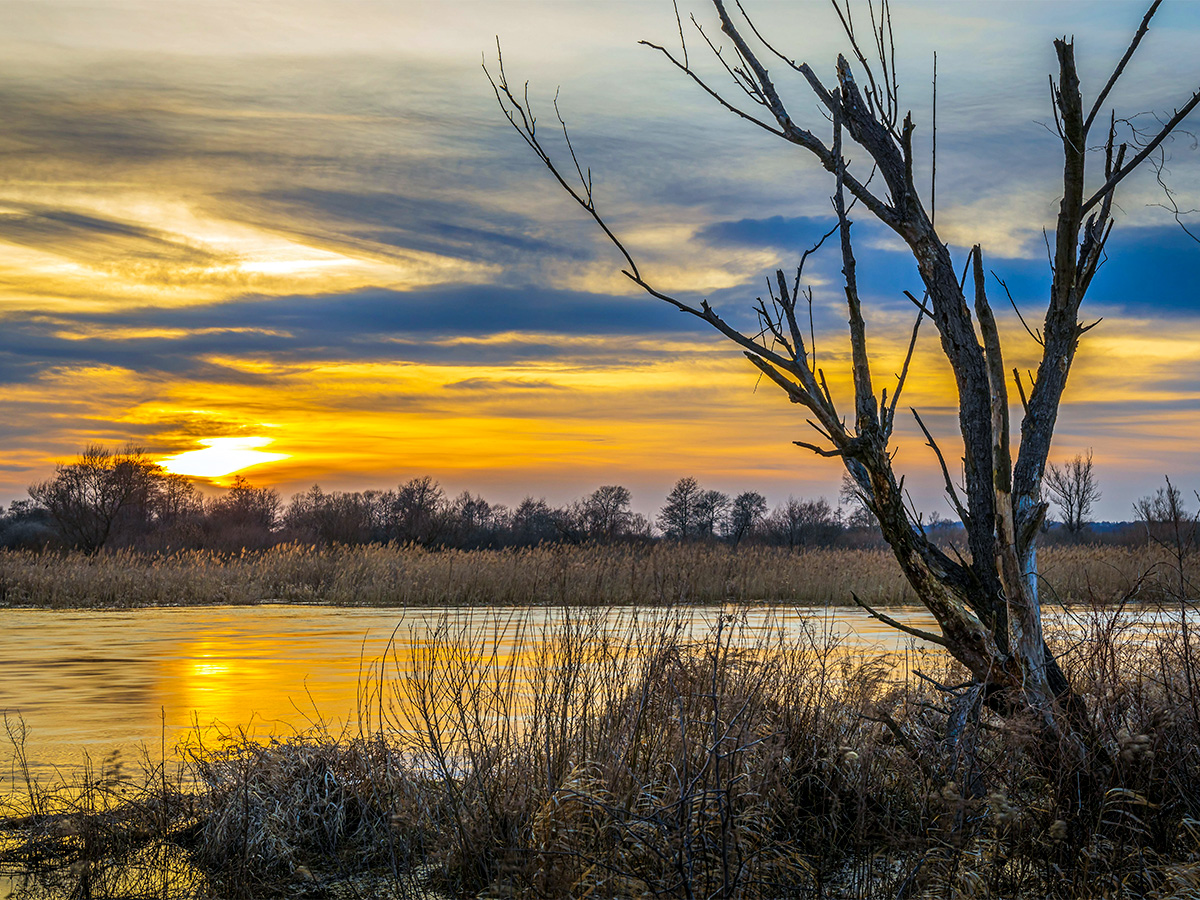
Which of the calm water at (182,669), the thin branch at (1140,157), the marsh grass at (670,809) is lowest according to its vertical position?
the calm water at (182,669)

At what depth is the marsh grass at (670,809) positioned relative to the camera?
4.37m

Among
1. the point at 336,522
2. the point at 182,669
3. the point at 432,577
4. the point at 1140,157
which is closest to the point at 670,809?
the point at 1140,157

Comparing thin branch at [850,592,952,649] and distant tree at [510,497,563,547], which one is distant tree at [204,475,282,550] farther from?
thin branch at [850,592,952,649]

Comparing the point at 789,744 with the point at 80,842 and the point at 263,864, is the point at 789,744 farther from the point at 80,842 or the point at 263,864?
the point at 80,842

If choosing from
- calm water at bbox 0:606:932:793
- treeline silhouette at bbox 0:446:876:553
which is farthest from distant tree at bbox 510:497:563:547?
calm water at bbox 0:606:932:793

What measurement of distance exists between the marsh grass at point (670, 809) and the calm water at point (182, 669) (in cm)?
64

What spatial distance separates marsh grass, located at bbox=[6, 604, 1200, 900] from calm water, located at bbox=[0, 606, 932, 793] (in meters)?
0.64

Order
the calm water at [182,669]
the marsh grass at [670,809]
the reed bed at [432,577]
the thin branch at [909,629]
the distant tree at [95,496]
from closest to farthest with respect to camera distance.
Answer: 1. the marsh grass at [670,809]
2. the thin branch at [909,629]
3. the calm water at [182,669]
4. the reed bed at [432,577]
5. the distant tree at [95,496]

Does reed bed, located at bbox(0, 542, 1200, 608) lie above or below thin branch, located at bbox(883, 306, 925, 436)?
below

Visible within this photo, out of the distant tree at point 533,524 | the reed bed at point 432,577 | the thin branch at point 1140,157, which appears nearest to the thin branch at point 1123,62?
the thin branch at point 1140,157

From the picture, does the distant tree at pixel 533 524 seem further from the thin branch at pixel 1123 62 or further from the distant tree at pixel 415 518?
the thin branch at pixel 1123 62

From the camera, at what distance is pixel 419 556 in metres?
27.0

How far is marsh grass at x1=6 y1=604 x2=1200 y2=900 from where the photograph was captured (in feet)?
14.3

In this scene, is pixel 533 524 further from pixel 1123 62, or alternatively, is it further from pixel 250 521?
pixel 1123 62
